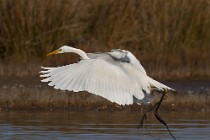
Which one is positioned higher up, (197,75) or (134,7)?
(134,7)

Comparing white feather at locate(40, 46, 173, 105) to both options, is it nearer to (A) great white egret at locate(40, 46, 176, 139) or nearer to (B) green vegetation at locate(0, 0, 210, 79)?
(A) great white egret at locate(40, 46, 176, 139)

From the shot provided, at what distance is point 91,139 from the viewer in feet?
33.3

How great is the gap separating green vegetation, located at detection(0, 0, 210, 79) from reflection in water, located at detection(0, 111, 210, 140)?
399 cm

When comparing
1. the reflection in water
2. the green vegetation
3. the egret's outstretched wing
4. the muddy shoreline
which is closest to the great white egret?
the egret's outstretched wing

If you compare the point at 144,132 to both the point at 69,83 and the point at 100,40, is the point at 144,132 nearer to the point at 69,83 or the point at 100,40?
the point at 69,83

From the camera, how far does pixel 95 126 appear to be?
11.4m

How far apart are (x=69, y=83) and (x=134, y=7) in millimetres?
9595

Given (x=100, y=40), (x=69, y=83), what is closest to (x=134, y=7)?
(x=100, y=40)

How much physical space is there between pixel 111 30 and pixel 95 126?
6.71m

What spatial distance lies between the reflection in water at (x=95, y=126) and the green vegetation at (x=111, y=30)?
13.1 ft

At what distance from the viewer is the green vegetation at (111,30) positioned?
1708 centimetres

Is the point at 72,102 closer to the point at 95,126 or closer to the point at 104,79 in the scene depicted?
the point at 95,126

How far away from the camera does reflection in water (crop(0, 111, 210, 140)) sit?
34.7ft

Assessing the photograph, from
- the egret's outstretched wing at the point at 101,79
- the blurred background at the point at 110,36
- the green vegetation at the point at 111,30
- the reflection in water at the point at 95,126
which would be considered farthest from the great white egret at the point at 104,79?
the green vegetation at the point at 111,30
